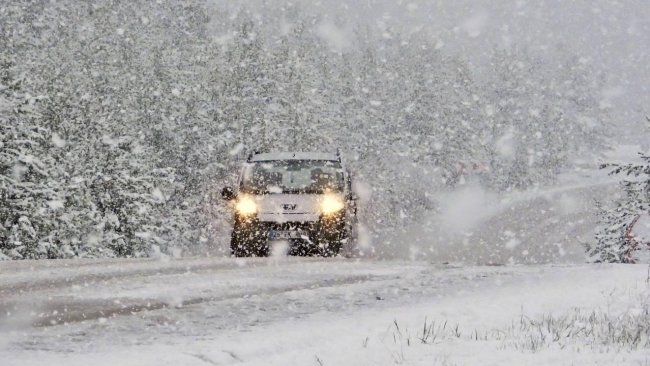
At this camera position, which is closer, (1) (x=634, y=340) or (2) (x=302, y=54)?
(1) (x=634, y=340)

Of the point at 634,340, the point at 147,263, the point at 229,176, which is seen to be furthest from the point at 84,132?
the point at 634,340

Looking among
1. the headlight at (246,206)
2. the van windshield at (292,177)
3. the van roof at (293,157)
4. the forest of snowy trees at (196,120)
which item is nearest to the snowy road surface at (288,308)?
the headlight at (246,206)

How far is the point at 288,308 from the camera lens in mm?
7305

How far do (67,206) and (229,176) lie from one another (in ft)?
40.3

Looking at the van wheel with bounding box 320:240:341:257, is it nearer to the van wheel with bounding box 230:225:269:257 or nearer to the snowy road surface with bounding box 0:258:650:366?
the van wheel with bounding box 230:225:269:257

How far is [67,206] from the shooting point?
19484 millimetres

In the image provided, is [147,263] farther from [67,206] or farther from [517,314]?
[67,206]

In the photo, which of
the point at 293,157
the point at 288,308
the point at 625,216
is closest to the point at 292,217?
the point at 293,157

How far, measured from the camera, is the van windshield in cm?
1309

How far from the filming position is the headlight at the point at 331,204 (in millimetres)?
12812

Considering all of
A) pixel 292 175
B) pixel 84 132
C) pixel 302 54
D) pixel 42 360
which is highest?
pixel 302 54

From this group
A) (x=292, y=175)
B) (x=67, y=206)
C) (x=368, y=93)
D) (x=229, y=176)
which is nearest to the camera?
(x=292, y=175)

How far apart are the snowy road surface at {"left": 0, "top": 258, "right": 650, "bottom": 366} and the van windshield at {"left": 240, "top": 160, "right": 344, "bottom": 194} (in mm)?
2164

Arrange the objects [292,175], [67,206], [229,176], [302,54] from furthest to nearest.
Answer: [302,54] → [229,176] → [67,206] → [292,175]
